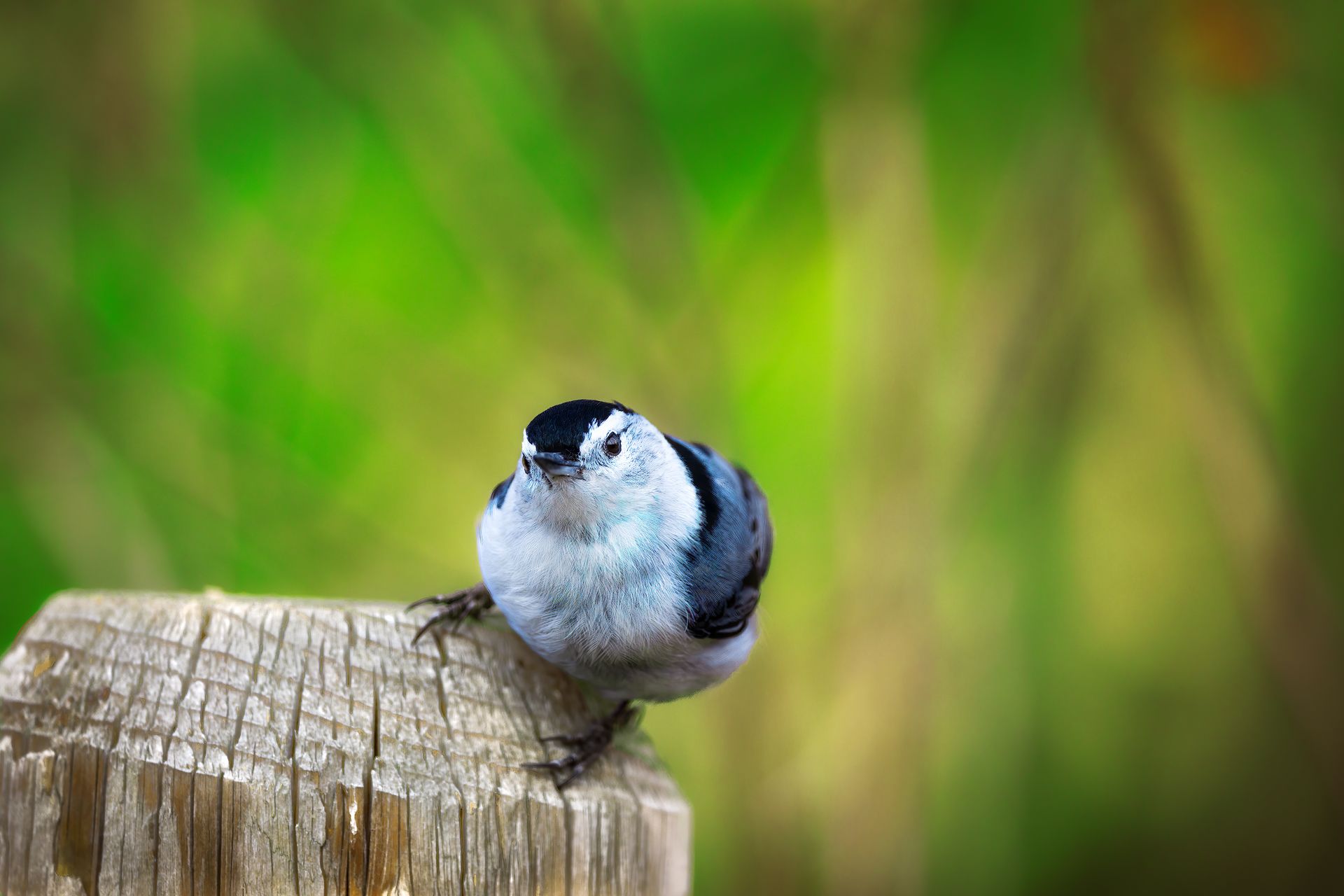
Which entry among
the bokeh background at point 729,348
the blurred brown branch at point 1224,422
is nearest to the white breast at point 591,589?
the bokeh background at point 729,348

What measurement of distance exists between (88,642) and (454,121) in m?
3.00

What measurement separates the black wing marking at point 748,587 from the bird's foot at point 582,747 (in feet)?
0.56

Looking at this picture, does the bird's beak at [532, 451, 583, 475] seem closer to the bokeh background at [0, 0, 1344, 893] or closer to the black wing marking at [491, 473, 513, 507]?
the black wing marking at [491, 473, 513, 507]

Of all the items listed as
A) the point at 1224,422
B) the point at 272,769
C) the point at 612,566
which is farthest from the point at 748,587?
the point at 1224,422

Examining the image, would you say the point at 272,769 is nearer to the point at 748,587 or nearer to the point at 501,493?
the point at 501,493

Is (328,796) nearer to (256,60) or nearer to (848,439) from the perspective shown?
(848,439)

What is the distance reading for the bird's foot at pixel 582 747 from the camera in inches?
48.4

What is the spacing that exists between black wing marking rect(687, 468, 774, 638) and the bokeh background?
144cm

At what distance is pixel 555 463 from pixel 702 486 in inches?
12.1

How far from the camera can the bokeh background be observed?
3.66 m

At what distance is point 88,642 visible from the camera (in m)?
1.19

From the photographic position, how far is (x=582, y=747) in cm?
137

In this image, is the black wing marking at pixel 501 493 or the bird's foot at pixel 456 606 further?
the black wing marking at pixel 501 493

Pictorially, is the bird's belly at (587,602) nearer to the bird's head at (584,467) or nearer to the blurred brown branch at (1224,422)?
the bird's head at (584,467)
